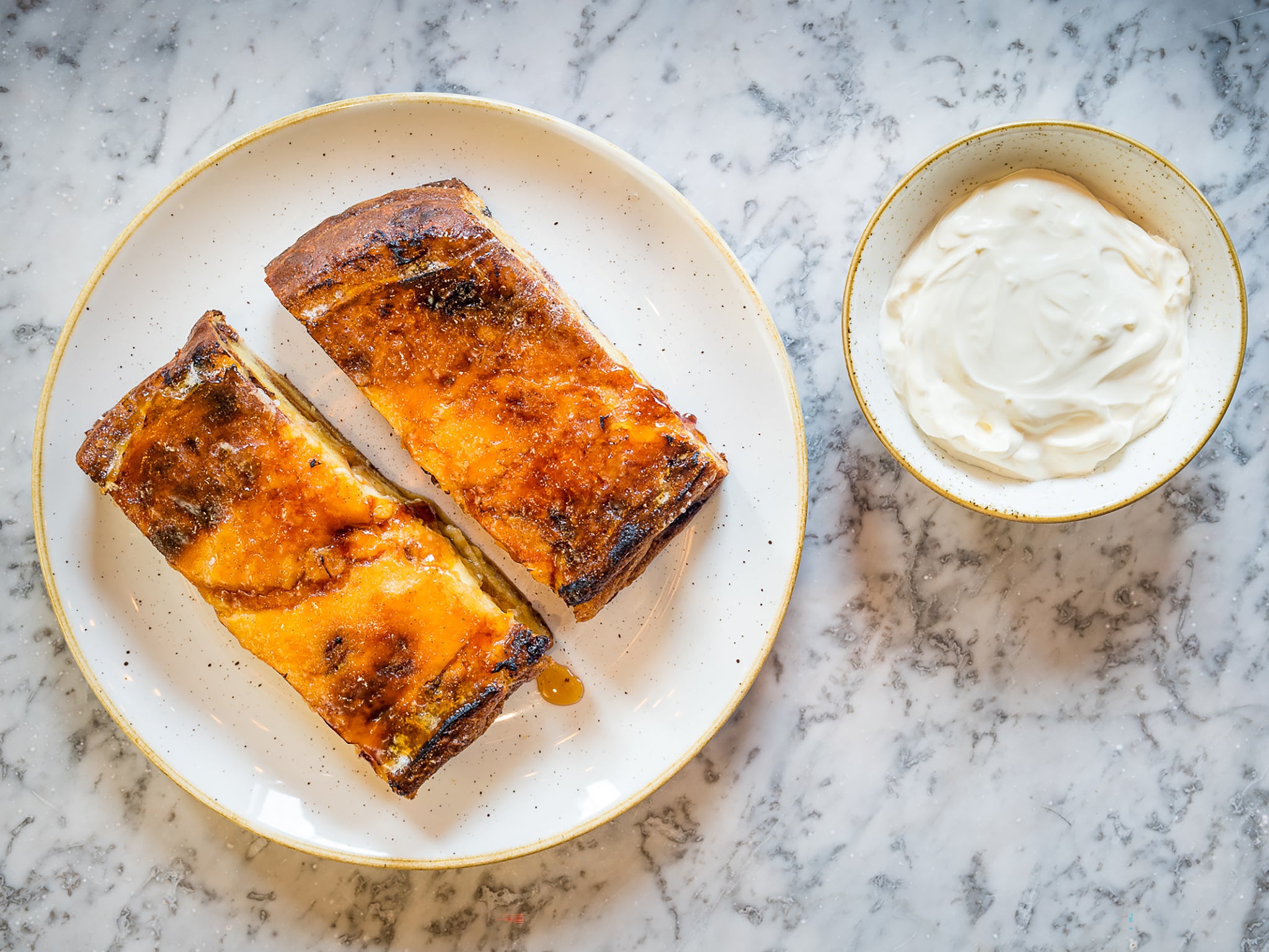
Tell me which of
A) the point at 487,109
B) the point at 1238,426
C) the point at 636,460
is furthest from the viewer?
the point at 1238,426

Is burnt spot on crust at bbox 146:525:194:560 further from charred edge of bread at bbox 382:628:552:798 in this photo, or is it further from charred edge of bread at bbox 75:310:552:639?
charred edge of bread at bbox 382:628:552:798

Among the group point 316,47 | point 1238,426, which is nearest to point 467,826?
point 316,47

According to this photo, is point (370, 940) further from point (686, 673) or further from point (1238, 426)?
point (1238, 426)

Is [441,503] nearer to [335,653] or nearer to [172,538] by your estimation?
[335,653]

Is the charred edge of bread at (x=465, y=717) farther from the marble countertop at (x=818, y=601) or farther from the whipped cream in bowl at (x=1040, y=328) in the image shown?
the whipped cream in bowl at (x=1040, y=328)

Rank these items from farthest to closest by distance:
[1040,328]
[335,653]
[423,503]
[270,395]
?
1. [423,503]
2. [270,395]
3. [335,653]
4. [1040,328]

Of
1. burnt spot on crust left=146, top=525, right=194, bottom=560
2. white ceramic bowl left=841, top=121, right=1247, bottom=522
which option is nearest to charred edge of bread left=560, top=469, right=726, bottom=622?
white ceramic bowl left=841, top=121, right=1247, bottom=522

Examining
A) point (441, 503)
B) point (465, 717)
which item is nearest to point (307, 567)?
point (441, 503)
